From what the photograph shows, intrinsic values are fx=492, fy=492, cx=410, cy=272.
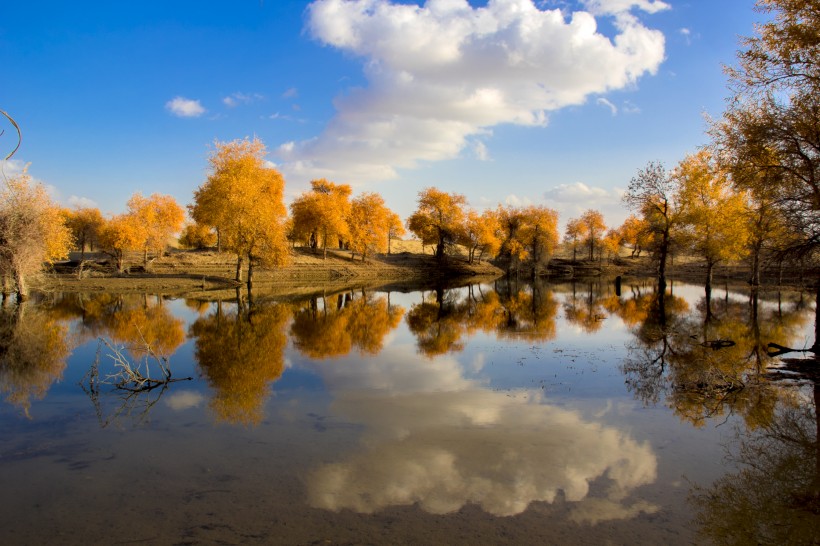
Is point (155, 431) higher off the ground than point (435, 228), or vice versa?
point (435, 228)

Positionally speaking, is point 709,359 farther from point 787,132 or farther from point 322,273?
point 322,273

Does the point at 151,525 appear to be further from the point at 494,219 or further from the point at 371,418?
the point at 494,219

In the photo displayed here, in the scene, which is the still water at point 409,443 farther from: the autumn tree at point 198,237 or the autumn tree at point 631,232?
the autumn tree at point 631,232

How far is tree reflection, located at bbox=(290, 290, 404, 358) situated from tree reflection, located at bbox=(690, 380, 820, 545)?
1286 centimetres

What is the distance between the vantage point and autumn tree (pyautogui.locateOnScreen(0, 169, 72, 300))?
31453 millimetres

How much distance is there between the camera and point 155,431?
10.3 metres

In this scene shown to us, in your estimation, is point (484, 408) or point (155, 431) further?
point (484, 408)

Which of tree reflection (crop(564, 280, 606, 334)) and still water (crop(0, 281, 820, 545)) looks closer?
still water (crop(0, 281, 820, 545))

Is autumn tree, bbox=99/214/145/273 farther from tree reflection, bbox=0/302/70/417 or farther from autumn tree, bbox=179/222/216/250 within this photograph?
tree reflection, bbox=0/302/70/417

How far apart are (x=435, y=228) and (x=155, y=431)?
72.1 meters

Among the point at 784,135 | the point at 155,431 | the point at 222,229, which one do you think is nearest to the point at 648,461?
the point at 155,431

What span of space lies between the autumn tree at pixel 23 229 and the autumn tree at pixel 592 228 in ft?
287

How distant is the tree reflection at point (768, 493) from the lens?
20.8 feet

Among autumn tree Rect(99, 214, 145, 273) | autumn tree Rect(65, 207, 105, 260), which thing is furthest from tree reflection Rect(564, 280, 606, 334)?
autumn tree Rect(65, 207, 105, 260)
